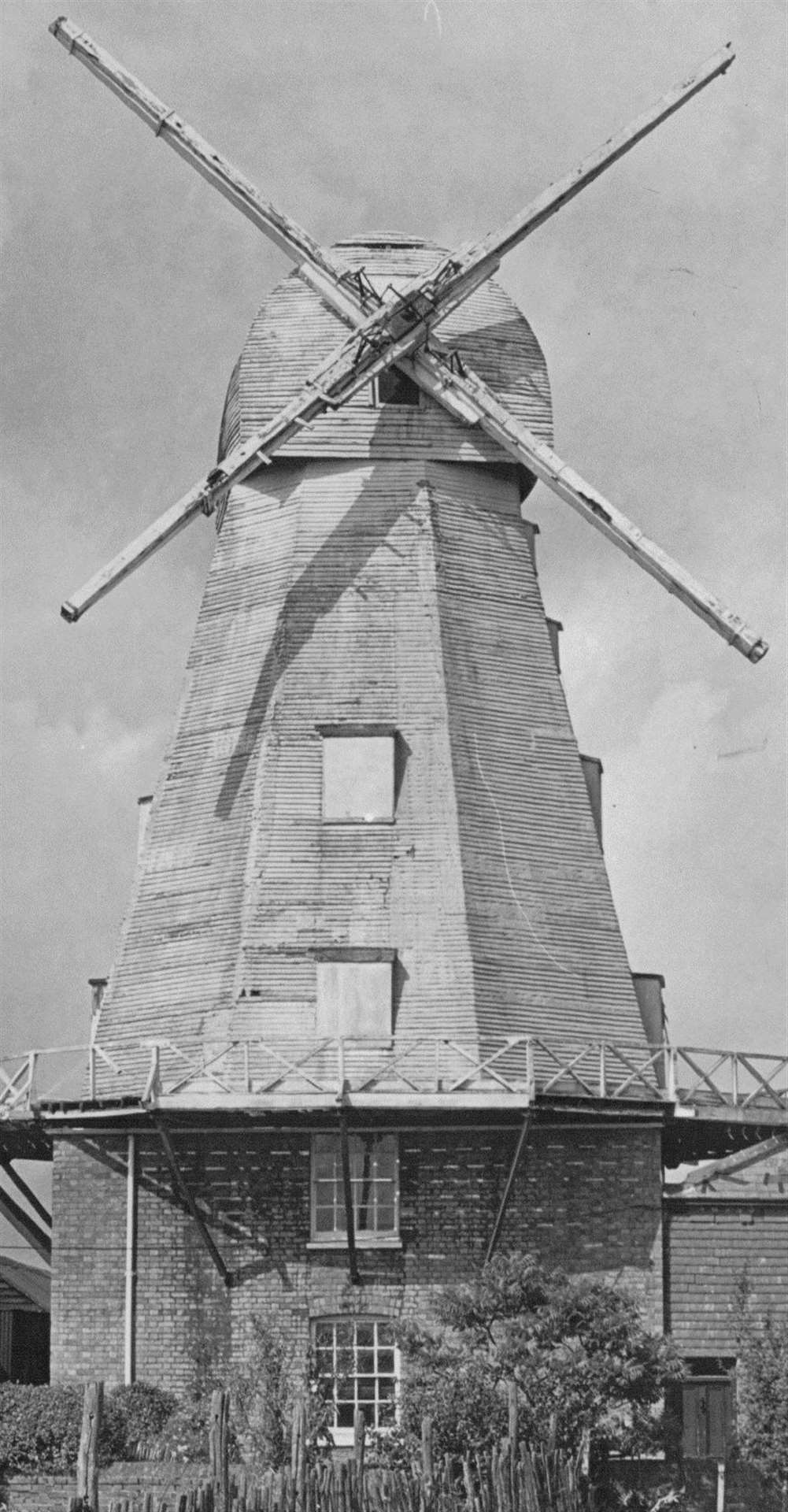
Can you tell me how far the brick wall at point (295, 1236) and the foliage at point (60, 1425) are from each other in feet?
Answer: 3.02

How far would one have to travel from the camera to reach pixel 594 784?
144 ft

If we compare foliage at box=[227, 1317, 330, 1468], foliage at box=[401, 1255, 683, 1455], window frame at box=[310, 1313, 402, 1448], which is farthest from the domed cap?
Answer: foliage at box=[227, 1317, 330, 1468]

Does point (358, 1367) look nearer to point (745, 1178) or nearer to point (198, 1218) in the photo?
point (198, 1218)

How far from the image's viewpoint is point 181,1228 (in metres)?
40.2

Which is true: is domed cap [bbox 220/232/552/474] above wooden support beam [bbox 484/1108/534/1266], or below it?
above

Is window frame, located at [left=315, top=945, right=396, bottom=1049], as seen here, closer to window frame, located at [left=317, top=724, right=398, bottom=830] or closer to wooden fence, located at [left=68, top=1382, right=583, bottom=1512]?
window frame, located at [left=317, top=724, right=398, bottom=830]

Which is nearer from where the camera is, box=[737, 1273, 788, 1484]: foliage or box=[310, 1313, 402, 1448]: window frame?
box=[737, 1273, 788, 1484]: foliage

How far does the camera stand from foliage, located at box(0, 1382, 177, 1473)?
123 feet

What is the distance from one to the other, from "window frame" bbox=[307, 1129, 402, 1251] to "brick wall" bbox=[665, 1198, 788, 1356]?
3199 mm

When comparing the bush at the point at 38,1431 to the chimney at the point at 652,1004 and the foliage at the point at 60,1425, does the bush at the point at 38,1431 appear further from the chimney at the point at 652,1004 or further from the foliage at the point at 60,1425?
the chimney at the point at 652,1004

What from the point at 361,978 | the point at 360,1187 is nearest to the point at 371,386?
the point at 361,978

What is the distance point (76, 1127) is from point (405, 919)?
458 cm

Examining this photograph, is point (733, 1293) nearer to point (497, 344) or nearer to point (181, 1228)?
point (181, 1228)

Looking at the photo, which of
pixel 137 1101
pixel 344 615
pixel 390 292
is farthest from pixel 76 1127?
pixel 390 292
